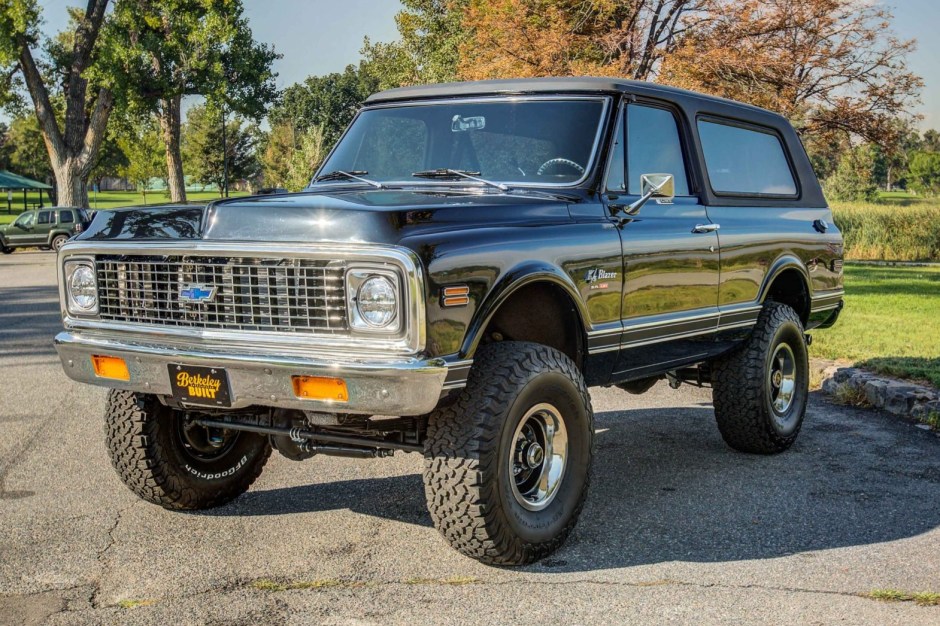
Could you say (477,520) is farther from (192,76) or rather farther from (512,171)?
(192,76)

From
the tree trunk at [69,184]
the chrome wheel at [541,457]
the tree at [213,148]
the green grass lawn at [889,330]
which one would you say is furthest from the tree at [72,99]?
the tree at [213,148]

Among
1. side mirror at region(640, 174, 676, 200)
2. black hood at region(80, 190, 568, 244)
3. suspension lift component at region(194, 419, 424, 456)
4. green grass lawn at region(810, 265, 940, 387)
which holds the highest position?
side mirror at region(640, 174, 676, 200)

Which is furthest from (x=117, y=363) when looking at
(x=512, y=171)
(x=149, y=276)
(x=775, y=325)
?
(x=775, y=325)

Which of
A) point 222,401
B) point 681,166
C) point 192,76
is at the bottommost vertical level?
point 222,401

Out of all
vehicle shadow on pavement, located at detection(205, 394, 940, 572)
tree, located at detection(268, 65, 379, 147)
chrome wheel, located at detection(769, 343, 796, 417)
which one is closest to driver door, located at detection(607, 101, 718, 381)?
vehicle shadow on pavement, located at detection(205, 394, 940, 572)

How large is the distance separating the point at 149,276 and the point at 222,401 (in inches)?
28.5

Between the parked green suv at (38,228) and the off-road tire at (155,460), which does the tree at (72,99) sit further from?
the off-road tire at (155,460)

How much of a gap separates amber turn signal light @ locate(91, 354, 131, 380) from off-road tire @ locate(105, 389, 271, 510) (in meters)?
0.36

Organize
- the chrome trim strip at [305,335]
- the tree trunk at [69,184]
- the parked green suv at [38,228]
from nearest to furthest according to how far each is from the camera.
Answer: the chrome trim strip at [305,335] → the parked green suv at [38,228] → the tree trunk at [69,184]

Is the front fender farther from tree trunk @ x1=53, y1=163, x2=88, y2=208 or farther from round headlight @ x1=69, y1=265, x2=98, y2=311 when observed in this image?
tree trunk @ x1=53, y1=163, x2=88, y2=208

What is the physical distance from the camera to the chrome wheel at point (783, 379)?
22.6 feet

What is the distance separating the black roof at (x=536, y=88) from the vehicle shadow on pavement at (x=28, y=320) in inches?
253

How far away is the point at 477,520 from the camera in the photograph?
4246mm

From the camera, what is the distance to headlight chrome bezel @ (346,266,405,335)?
3980 mm
